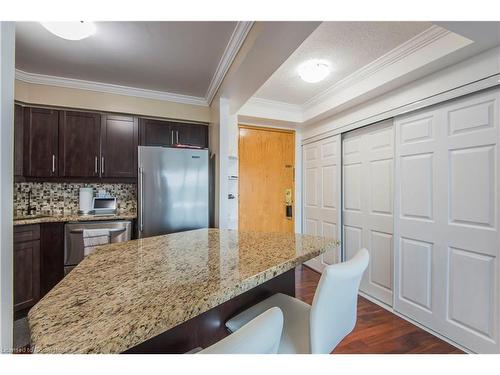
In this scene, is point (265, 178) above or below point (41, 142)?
below

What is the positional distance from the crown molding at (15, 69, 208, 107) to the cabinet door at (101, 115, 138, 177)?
0.97 feet

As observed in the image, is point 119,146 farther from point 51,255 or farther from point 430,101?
point 430,101

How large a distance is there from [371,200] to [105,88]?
3208 millimetres

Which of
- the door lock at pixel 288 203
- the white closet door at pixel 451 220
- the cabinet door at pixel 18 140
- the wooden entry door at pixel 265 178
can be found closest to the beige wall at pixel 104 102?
the cabinet door at pixel 18 140

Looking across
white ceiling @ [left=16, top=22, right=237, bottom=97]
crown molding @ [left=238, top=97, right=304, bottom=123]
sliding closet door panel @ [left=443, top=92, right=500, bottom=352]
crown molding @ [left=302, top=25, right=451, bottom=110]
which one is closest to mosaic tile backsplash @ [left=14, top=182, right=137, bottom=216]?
white ceiling @ [left=16, top=22, right=237, bottom=97]

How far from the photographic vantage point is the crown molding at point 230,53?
1.67m

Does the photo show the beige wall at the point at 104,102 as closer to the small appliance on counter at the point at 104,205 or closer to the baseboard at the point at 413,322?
the small appliance on counter at the point at 104,205

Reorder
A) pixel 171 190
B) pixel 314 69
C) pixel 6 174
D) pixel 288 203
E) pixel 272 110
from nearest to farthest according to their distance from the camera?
1. pixel 6 174
2. pixel 314 69
3. pixel 171 190
4. pixel 272 110
5. pixel 288 203

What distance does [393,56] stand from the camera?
206 cm

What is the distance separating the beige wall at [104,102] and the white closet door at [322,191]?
5.28 ft

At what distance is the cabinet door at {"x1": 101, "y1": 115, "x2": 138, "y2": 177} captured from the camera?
2.82 metres

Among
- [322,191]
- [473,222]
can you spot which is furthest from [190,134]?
[473,222]
